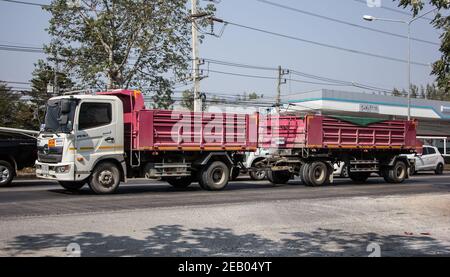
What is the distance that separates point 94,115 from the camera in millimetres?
14219

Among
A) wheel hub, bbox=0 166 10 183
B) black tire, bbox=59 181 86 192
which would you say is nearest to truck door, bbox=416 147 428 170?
black tire, bbox=59 181 86 192

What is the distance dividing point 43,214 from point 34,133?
27.4 feet

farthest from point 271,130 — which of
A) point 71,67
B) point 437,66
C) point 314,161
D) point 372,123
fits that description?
point 71,67

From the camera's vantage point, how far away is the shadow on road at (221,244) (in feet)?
23.5

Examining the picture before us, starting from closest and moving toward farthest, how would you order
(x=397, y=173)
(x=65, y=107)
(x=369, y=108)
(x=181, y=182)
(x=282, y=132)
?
1. (x=65, y=107)
2. (x=181, y=182)
3. (x=282, y=132)
4. (x=397, y=173)
5. (x=369, y=108)

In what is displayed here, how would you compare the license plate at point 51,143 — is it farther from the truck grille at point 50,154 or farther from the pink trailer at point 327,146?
the pink trailer at point 327,146

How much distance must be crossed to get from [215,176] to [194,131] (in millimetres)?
1678

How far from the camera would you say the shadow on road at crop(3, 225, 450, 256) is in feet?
23.5

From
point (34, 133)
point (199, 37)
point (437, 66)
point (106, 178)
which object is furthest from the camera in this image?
point (199, 37)

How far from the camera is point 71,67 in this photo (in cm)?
2691

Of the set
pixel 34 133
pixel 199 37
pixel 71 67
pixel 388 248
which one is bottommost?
pixel 388 248

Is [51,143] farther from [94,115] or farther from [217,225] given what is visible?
[217,225]

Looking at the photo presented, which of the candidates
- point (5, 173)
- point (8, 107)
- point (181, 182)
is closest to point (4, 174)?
point (5, 173)
